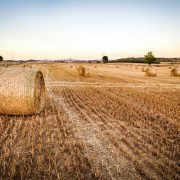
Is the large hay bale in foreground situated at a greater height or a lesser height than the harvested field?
greater

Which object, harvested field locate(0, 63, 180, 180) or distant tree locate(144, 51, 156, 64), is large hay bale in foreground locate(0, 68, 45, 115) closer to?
harvested field locate(0, 63, 180, 180)

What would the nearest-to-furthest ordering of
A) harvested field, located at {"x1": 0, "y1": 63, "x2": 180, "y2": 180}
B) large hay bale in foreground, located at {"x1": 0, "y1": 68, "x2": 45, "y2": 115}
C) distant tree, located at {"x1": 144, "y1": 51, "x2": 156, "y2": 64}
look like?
harvested field, located at {"x1": 0, "y1": 63, "x2": 180, "y2": 180}, large hay bale in foreground, located at {"x1": 0, "y1": 68, "x2": 45, "y2": 115}, distant tree, located at {"x1": 144, "y1": 51, "x2": 156, "y2": 64}

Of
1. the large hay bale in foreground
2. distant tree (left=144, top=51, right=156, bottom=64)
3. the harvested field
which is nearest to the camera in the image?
the harvested field

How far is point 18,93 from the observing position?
31.9 feet

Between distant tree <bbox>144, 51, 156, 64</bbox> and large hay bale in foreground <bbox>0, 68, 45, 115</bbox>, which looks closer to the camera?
large hay bale in foreground <bbox>0, 68, 45, 115</bbox>

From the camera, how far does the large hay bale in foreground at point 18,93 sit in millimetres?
9664

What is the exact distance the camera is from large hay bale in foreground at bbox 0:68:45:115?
9664mm

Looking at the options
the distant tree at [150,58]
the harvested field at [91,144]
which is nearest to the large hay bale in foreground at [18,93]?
the harvested field at [91,144]

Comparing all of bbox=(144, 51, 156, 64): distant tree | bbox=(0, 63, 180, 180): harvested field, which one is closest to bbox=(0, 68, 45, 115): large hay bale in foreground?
bbox=(0, 63, 180, 180): harvested field

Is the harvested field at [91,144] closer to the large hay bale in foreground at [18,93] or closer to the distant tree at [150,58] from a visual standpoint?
the large hay bale in foreground at [18,93]

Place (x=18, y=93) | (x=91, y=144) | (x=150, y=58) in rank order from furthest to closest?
1. (x=150, y=58)
2. (x=18, y=93)
3. (x=91, y=144)

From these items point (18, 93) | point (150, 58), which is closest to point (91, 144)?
point (18, 93)

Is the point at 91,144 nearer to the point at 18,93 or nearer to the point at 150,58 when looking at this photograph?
the point at 18,93

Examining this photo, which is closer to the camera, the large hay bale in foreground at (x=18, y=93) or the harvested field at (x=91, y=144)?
the harvested field at (x=91, y=144)
